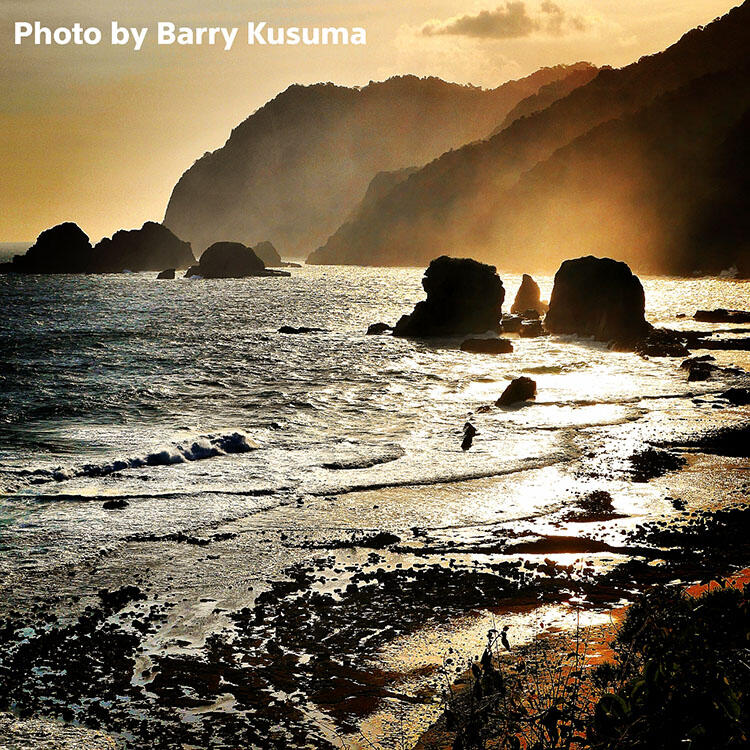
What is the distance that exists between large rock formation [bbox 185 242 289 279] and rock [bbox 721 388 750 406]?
525 feet

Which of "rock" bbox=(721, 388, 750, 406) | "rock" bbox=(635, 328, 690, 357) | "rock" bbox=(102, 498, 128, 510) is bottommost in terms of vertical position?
"rock" bbox=(102, 498, 128, 510)

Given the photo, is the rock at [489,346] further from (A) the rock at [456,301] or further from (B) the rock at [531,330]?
(B) the rock at [531,330]

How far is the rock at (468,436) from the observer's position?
2597 cm

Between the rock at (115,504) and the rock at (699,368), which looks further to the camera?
the rock at (699,368)

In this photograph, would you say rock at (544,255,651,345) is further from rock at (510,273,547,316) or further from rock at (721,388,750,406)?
rock at (721,388,750,406)

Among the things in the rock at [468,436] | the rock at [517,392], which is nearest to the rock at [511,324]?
the rock at [517,392]

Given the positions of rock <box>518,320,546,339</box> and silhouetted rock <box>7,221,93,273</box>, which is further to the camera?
silhouetted rock <box>7,221,93,273</box>

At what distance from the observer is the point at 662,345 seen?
51.6m

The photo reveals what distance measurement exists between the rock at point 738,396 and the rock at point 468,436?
12.4 m

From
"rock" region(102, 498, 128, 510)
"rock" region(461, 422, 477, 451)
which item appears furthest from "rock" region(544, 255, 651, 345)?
"rock" region(102, 498, 128, 510)

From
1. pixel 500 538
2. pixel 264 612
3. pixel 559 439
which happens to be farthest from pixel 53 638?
pixel 559 439

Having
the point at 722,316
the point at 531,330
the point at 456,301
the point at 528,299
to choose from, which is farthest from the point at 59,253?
the point at 722,316

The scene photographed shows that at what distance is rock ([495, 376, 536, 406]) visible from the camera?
33969mm

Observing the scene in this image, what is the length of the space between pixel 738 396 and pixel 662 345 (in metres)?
19.5
